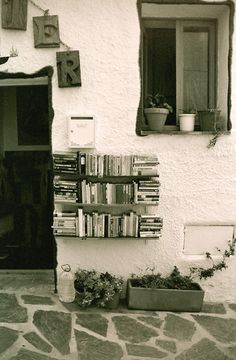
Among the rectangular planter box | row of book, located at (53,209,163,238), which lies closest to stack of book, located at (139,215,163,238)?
row of book, located at (53,209,163,238)

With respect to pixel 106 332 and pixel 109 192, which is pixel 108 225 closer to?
pixel 109 192

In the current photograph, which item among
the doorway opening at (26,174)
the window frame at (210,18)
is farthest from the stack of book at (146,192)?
the doorway opening at (26,174)

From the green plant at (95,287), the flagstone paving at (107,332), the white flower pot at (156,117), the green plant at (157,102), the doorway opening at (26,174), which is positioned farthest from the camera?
the doorway opening at (26,174)

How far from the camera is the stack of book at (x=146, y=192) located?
179 inches

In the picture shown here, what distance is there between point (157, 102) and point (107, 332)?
2.78 meters

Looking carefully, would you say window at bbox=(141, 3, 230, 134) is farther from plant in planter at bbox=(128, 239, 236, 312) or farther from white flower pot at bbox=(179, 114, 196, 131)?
plant in planter at bbox=(128, 239, 236, 312)

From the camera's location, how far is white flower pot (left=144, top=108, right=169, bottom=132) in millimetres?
4695

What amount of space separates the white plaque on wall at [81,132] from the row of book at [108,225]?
0.80m

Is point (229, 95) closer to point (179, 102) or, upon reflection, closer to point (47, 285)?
point (179, 102)

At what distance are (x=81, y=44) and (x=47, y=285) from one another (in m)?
3.08

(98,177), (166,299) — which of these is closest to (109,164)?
(98,177)

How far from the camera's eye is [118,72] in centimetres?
466

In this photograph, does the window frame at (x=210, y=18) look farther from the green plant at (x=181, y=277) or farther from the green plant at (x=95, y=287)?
the green plant at (x=95, y=287)

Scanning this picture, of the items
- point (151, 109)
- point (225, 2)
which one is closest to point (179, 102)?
point (151, 109)
